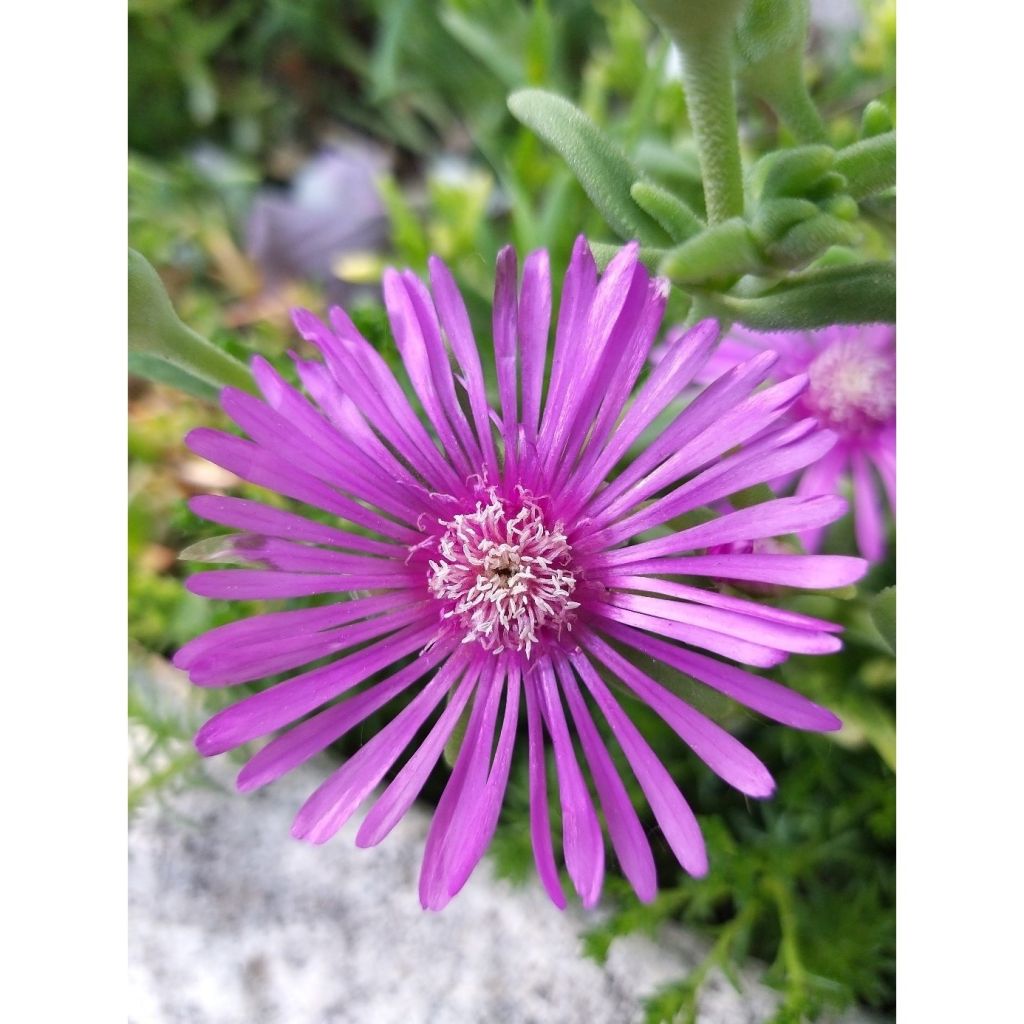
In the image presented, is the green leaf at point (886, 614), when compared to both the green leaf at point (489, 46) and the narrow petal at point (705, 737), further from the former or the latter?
the green leaf at point (489, 46)

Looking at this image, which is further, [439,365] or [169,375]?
[169,375]

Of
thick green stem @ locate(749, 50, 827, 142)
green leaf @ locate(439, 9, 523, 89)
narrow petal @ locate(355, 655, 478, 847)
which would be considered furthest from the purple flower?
narrow petal @ locate(355, 655, 478, 847)

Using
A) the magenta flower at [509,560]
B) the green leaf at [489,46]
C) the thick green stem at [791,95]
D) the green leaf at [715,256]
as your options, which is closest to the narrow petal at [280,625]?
the magenta flower at [509,560]

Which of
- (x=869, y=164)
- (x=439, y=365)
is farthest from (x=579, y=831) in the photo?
(x=869, y=164)

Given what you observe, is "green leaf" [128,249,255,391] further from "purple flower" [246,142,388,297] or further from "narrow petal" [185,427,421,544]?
"purple flower" [246,142,388,297]

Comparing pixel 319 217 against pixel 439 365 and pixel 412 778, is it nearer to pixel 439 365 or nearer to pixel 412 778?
pixel 439 365

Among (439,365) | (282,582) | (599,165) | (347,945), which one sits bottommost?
(347,945)
